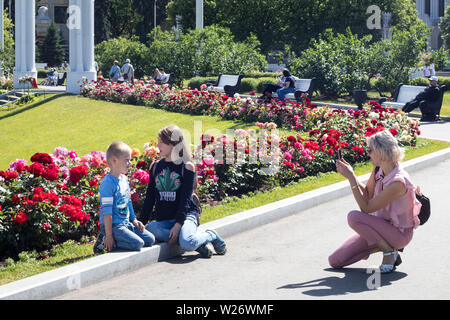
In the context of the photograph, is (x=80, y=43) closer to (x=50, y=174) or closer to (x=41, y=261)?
(x=50, y=174)

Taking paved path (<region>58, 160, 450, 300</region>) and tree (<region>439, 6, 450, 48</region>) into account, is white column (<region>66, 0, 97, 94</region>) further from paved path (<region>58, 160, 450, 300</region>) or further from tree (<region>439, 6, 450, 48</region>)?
tree (<region>439, 6, 450, 48</region>)

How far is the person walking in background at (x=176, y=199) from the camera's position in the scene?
6738 millimetres

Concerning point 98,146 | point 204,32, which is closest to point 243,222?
point 98,146

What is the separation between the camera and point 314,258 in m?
6.82

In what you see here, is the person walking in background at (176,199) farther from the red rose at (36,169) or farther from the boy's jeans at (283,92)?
the boy's jeans at (283,92)

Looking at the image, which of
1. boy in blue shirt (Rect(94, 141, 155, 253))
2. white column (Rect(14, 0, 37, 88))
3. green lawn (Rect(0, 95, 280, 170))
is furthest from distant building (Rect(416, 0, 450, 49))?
boy in blue shirt (Rect(94, 141, 155, 253))

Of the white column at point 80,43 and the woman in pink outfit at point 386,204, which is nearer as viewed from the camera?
the woman in pink outfit at point 386,204

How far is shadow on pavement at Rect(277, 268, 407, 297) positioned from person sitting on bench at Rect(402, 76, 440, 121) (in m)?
13.3

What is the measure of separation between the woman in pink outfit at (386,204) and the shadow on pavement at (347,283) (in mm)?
128

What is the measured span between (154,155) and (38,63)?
6813cm

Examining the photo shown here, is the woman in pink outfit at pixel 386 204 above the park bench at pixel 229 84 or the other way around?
the other way around

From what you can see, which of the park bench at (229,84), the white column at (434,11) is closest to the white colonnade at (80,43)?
the park bench at (229,84)
